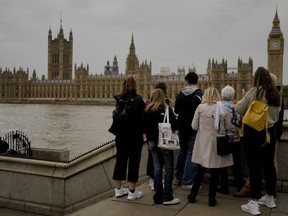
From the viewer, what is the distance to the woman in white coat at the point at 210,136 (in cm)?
411

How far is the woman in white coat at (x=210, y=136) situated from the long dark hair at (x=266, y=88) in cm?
45

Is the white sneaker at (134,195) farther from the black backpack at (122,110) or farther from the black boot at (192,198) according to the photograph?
the black backpack at (122,110)

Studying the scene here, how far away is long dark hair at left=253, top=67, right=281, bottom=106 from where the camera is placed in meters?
3.96

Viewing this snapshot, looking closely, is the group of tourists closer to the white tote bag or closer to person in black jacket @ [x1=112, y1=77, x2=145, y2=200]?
person in black jacket @ [x1=112, y1=77, x2=145, y2=200]

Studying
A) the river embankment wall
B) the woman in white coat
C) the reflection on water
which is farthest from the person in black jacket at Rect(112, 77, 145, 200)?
the reflection on water

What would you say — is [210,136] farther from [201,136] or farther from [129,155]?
[129,155]

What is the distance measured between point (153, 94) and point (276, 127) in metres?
1.55

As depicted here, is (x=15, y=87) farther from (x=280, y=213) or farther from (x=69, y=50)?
(x=280, y=213)

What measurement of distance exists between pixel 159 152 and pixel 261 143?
1211mm

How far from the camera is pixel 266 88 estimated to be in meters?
3.96

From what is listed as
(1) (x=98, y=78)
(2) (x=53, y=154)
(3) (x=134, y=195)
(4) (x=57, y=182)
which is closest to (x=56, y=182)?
(4) (x=57, y=182)

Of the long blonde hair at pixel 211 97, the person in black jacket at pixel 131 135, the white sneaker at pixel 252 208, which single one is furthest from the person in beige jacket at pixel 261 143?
the person in black jacket at pixel 131 135

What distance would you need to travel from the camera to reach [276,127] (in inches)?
167

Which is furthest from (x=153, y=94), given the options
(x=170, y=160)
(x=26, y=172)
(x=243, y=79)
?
(x=243, y=79)
